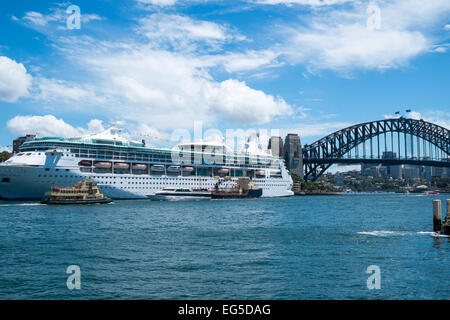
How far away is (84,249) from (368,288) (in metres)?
13.4

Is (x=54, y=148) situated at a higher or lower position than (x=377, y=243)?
higher

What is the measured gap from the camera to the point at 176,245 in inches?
853

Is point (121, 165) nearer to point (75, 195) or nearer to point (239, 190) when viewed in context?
point (75, 195)

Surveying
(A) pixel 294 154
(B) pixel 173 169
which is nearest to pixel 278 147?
(A) pixel 294 154

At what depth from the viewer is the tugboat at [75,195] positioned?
1949 inches

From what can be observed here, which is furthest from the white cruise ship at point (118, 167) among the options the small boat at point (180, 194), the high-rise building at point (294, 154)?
the high-rise building at point (294, 154)

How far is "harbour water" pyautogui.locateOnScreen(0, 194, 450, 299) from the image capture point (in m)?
13.4

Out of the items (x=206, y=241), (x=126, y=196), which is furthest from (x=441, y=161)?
(x=206, y=241)

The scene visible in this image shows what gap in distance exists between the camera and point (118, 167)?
211 ft

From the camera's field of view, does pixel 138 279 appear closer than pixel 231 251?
Yes

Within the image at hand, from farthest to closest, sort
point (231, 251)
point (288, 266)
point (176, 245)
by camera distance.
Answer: point (176, 245)
point (231, 251)
point (288, 266)

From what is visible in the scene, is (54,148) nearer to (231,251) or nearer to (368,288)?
(231,251)

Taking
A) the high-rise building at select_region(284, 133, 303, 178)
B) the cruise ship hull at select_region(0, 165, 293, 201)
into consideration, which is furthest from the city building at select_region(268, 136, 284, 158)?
the cruise ship hull at select_region(0, 165, 293, 201)

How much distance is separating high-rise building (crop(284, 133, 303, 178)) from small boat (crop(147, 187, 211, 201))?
76.0 metres
